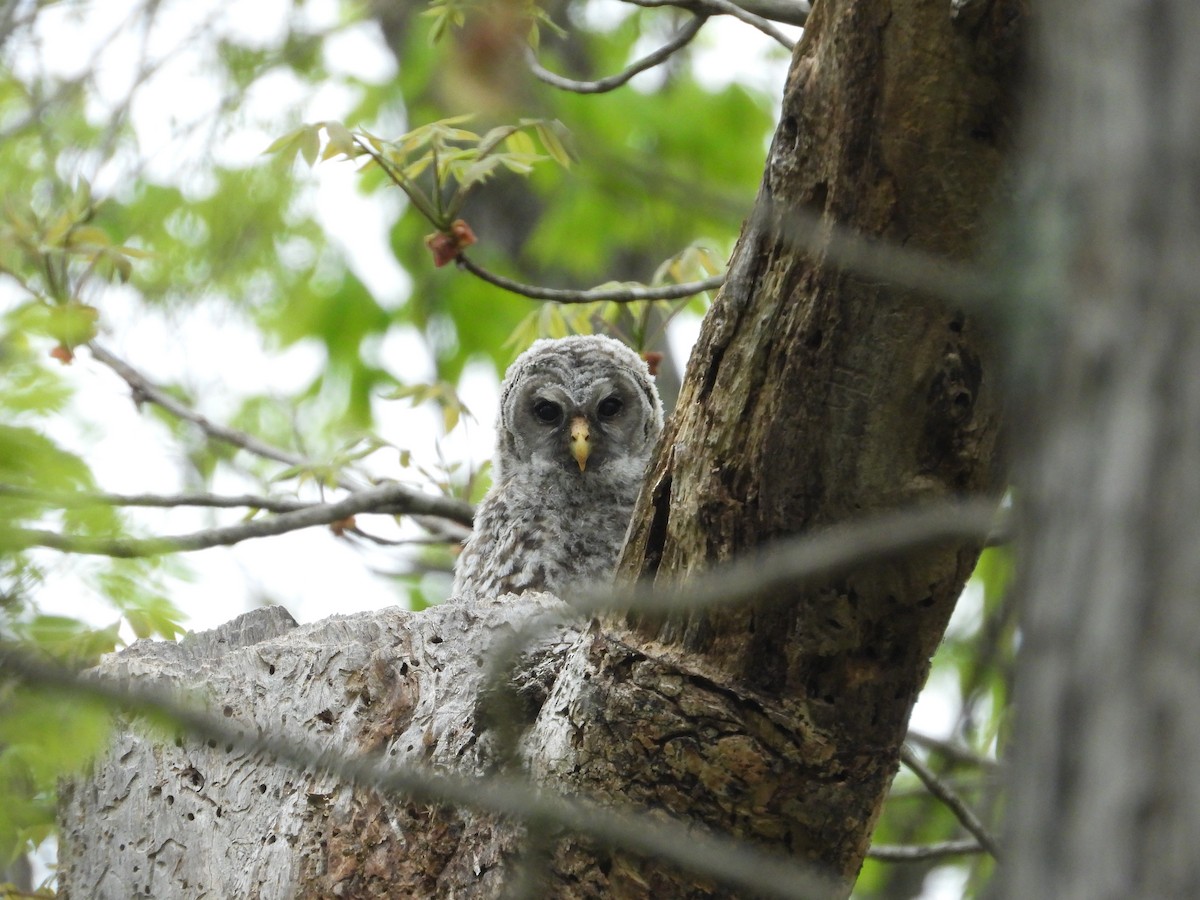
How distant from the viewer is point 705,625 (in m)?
2.97

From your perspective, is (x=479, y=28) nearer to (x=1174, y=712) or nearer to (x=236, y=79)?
(x=236, y=79)

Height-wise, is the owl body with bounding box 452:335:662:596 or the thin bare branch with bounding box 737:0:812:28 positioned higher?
the thin bare branch with bounding box 737:0:812:28

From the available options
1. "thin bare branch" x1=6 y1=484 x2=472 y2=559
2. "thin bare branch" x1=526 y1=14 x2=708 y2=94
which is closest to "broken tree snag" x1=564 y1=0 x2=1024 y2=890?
"thin bare branch" x1=6 y1=484 x2=472 y2=559

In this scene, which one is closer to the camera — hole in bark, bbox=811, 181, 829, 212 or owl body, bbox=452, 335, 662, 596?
hole in bark, bbox=811, 181, 829, 212

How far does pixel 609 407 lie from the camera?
599cm

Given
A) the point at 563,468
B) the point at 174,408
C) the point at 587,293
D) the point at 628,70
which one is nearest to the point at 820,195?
the point at 628,70

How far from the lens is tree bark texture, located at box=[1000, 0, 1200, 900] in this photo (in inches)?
49.6

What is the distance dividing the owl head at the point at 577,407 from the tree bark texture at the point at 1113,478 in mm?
4440

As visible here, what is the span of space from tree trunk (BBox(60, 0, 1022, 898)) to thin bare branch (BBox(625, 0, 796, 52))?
1319mm

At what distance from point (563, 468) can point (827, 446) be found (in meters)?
3.02

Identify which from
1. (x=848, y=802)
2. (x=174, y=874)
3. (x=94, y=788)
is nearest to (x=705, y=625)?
(x=848, y=802)

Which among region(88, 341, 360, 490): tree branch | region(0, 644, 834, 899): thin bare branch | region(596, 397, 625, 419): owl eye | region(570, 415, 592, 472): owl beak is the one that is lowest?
region(0, 644, 834, 899): thin bare branch

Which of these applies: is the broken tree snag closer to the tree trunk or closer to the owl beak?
the tree trunk

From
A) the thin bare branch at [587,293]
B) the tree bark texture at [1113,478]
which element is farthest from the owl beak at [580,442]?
the tree bark texture at [1113,478]
